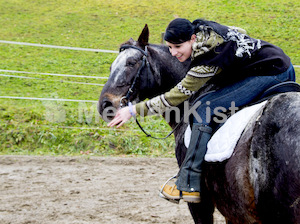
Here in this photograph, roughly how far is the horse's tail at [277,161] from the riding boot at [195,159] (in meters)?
0.43

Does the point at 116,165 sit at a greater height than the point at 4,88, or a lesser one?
lesser

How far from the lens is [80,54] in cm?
1119

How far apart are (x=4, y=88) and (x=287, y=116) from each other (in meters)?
7.36

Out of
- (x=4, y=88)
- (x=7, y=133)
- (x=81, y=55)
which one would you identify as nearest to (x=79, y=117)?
(x=7, y=133)

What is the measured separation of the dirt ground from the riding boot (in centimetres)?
171

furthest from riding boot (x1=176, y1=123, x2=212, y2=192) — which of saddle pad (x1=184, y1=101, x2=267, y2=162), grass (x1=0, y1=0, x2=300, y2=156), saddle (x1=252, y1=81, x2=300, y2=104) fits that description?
grass (x1=0, y1=0, x2=300, y2=156)

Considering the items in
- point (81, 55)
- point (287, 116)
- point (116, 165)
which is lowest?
point (116, 165)

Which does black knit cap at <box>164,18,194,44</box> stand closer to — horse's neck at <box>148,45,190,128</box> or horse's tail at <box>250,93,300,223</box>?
horse's neck at <box>148,45,190,128</box>

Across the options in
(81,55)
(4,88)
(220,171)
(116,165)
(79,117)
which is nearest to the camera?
(220,171)

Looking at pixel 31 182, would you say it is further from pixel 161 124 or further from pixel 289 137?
pixel 289 137

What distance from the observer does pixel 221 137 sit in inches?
88.8

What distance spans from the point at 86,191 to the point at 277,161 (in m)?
3.40

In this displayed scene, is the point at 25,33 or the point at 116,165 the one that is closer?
the point at 116,165

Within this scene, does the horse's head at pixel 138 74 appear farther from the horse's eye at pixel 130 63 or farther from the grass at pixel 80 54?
the grass at pixel 80 54
